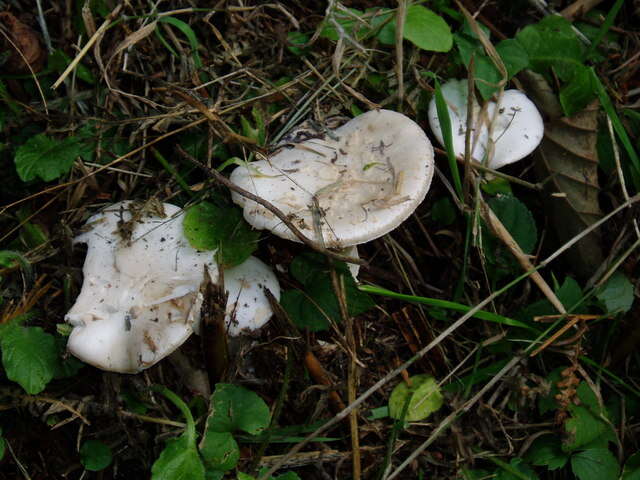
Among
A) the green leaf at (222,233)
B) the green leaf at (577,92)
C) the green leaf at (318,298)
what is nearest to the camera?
the green leaf at (222,233)

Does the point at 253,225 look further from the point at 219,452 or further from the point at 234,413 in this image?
the point at 219,452

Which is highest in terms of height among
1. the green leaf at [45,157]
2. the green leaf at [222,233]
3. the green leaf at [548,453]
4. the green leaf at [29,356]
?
the green leaf at [45,157]

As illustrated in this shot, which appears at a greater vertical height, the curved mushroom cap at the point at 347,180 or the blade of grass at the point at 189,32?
the blade of grass at the point at 189,32

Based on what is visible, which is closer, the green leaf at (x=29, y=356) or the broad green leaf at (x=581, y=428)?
the green leaf at (x=29, y=356)

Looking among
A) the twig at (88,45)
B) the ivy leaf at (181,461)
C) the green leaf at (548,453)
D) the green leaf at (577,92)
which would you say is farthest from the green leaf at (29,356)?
the green leaf at (577,92)

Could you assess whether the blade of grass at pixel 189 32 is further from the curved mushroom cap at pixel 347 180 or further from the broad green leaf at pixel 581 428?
the broad green leaf at pixel 581 428

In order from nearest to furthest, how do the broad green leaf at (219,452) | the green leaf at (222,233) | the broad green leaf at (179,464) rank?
the broad green leaf at (179,464), the broad green leaf at (219,452), the green leaf at (222,233)

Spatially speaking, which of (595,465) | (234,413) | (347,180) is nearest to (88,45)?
(347,180)

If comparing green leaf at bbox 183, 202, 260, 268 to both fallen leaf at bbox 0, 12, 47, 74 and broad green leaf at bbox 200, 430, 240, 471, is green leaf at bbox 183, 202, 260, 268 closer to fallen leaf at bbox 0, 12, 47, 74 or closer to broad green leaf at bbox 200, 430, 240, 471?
broad green leaf at bbox 200, 430, 240, 471

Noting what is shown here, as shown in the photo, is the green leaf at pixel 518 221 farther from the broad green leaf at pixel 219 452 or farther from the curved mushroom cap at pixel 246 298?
the broad green leaf at pixel 219 452
